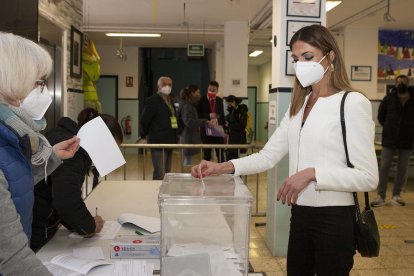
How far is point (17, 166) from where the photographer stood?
1161 mm

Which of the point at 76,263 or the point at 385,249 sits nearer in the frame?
the point at 76,263

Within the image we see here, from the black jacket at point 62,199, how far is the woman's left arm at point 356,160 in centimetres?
104

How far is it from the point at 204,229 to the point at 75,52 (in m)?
4.36

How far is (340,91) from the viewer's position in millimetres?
1646

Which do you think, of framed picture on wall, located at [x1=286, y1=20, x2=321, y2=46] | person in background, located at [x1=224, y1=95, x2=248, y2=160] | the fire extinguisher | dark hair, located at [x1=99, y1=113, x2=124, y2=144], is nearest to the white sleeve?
dark hair, located at [x1=99, y1=113, x2=124, y2=144]

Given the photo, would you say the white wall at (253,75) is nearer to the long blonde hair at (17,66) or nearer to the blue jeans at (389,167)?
the blue jeans at (389,167)

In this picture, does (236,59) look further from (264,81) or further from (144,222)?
(144,222)

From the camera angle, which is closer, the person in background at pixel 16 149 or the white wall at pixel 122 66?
the person in background at pixel 16 149

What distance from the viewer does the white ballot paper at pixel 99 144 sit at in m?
1.72

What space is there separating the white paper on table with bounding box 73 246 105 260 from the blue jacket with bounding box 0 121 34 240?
1.54 ft

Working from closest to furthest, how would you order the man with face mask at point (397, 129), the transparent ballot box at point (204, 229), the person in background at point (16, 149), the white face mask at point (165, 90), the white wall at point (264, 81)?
the person in background at point (16, 149) → the transparent ballot box at point (204, 229) → the white face mask at point (165, 90) → the man with face mask at point (397, 129) → the white wall at point (264, 81)

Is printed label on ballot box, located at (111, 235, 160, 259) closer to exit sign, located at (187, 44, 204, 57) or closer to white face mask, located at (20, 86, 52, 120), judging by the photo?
white face mask, located at (20, 86, 52, 120)

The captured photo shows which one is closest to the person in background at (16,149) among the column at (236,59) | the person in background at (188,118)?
the person in background at (188,118)

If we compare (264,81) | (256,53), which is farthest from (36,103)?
(264,81)
